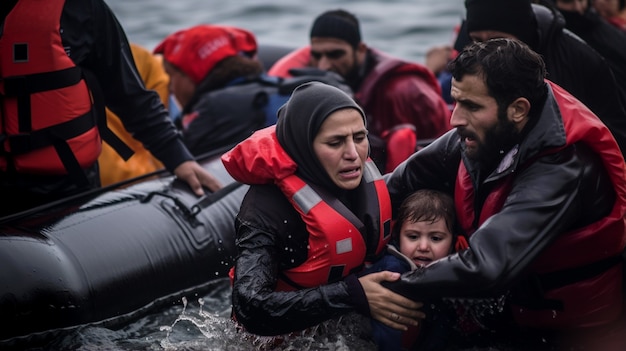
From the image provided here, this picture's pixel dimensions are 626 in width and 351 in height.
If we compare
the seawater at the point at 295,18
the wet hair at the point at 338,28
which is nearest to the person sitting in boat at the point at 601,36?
the wet hair at the point at 338,28

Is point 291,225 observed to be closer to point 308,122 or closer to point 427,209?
point 308,122

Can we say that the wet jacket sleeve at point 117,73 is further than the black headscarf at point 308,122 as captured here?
Yes

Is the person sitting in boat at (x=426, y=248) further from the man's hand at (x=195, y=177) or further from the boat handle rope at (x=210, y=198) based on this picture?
the man's hand at (x=195, y=177)

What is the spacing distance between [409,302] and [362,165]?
64 cm

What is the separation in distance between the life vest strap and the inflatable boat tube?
61 centimetres

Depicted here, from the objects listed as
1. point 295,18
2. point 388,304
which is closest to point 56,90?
point 388,304

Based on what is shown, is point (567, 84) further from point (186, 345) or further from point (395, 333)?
point (186, 345)

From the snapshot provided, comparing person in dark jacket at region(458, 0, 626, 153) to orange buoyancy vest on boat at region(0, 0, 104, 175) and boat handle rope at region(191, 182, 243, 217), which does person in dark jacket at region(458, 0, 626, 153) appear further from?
orange buoyancy vest on boat at region(0, 0, 104, 175)

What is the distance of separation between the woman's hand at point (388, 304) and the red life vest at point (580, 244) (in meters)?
0.52

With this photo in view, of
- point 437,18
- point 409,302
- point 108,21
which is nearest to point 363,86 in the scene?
point 108,21

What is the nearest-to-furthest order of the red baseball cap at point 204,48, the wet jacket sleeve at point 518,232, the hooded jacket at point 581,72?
1. the wet jacket sleeve at point 518,232
2. the hooded jacket at point 581,72
3. the red baseball cap at point 204,48

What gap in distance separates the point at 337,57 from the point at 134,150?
5.59ft

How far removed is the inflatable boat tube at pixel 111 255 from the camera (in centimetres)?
416

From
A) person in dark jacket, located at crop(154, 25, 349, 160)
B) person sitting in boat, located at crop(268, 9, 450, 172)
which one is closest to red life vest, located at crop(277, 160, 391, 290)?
person in dark jacket, located at crop(154, 25, 349, 160)
